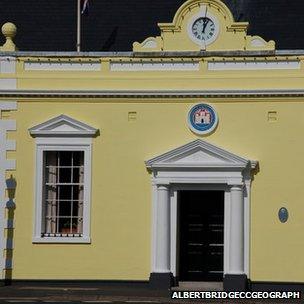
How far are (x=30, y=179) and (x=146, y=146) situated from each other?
3.21 meters

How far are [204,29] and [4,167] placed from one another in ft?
21.2

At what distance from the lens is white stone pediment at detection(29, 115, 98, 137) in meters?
27.0

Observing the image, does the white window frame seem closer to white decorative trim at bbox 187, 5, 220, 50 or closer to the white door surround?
the white door surround

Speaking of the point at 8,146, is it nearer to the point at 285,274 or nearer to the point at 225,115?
the point at 225,115

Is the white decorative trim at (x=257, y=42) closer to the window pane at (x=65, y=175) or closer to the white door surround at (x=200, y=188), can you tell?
the white door surround at (x=200, y=188)

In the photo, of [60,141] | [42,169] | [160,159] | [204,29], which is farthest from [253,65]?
[42,169]

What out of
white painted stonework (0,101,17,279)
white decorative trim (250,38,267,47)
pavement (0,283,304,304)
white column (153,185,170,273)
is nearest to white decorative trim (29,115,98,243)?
white painted stonework (0,101,17,279)

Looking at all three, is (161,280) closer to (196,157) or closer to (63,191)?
(196,157)

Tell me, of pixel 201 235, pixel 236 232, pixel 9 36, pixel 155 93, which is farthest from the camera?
pixel 9 36

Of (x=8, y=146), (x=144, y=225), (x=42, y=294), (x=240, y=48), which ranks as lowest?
(x=42, y=294)

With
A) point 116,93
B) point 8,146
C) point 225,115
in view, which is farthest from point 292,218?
point 8,146

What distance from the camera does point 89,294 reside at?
2562cm

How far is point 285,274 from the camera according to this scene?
26.2 meters

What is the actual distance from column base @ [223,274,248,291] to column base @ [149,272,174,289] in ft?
4.65
